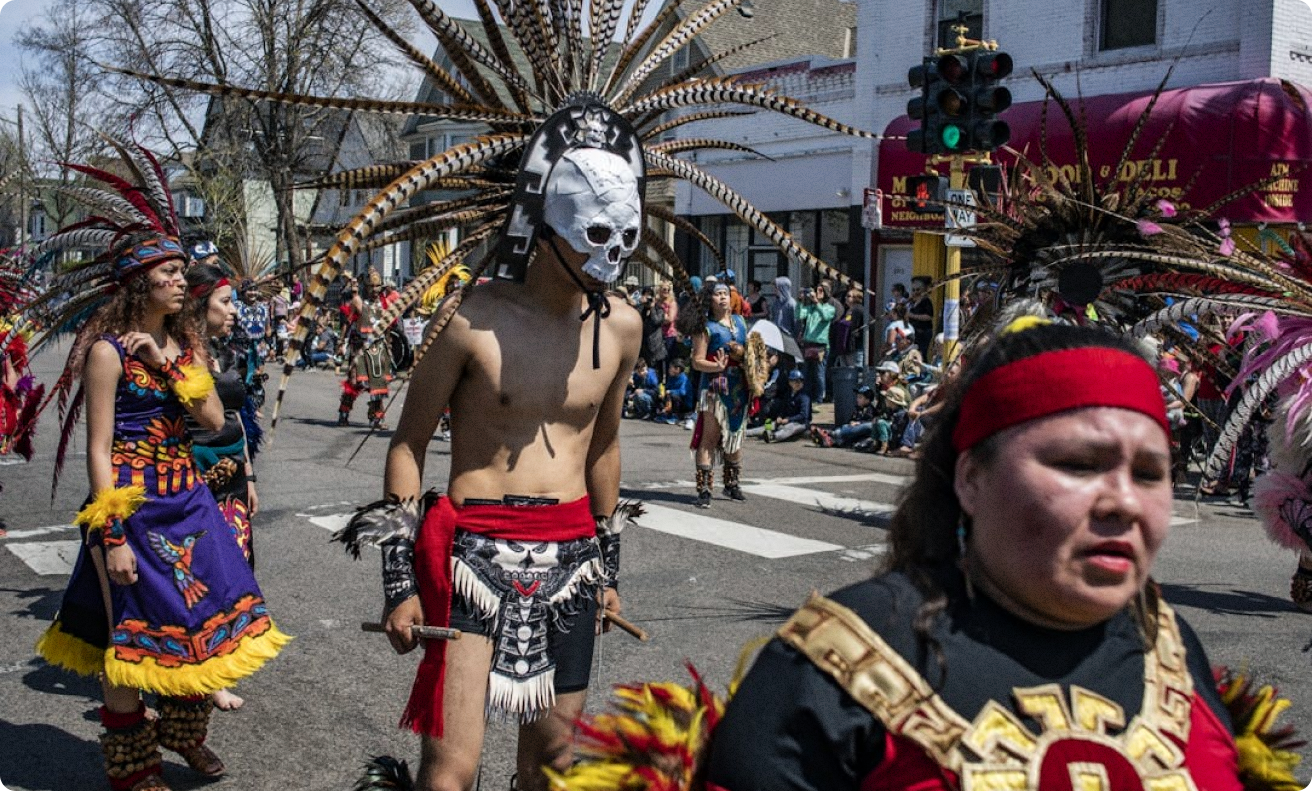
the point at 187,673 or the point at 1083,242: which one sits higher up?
the point at 1083,242

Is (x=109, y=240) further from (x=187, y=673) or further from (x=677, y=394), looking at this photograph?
(x=677, y=394)

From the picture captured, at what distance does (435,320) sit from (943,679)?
216cm

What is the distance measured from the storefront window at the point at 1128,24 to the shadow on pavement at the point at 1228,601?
13126mm

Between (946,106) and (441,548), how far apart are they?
9.38 metres

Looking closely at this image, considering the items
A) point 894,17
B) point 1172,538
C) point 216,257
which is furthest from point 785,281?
point 216,257

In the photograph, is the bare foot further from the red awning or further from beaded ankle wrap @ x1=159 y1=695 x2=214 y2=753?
the red awning

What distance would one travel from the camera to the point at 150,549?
4.57 meters

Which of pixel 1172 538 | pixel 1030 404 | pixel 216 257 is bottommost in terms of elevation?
pixel 1172 538

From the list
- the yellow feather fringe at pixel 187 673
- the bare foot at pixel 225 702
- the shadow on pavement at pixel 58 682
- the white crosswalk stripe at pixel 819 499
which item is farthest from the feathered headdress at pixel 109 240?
the white crosswalk stripe at pixel 819 499

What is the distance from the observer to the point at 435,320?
3.65 metres

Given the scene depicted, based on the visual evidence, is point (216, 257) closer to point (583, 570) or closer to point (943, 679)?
point (583, 570)

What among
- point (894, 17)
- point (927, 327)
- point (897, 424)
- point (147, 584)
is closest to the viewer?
point (147, 584)

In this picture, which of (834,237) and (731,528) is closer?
(731,528)

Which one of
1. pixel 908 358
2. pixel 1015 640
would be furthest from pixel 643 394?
pixel 1015 640
